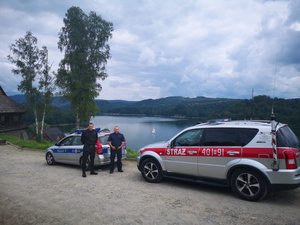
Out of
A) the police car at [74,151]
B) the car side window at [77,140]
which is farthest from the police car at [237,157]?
the car side window at [77,140]

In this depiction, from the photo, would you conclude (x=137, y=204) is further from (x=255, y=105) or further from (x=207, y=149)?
(x=255, y=105)

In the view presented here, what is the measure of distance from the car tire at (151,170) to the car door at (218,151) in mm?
1483

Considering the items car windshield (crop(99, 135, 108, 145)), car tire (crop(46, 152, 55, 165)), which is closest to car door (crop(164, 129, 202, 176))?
car windshield (crop(99, 135, 108, 145))

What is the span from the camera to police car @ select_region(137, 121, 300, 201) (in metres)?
6.55

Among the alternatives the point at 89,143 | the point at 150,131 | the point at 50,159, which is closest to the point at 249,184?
the point at 89,143

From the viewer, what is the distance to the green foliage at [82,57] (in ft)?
96.7

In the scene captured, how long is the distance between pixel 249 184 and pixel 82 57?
82.7ft

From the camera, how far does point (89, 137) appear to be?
10.1 m

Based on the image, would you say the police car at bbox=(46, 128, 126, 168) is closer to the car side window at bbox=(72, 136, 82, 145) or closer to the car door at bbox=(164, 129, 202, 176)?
the car side window at bbox=(72, 136, 82, 145)

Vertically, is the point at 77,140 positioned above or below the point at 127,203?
above

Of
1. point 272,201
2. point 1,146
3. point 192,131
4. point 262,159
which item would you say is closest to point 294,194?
point 272,201

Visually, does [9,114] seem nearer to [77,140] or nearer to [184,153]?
[77,140]

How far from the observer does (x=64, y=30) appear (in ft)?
98.5

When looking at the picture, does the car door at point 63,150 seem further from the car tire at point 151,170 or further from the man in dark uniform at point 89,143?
the car tire at point 151,170
